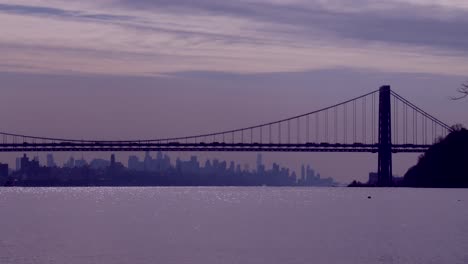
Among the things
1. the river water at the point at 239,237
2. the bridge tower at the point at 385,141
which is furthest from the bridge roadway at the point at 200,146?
the river water at the point at 239,237

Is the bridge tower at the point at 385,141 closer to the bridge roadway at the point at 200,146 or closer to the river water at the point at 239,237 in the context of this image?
the bridge roadway at the point at 200,146

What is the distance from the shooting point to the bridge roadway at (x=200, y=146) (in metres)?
108

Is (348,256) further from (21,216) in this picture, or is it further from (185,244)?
(21,216)

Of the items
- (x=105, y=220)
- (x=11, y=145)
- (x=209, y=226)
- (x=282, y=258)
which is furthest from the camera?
(x=11, y=145)

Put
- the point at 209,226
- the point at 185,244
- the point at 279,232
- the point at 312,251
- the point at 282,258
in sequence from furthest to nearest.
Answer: the point at 209,226 < the point at 279,232 < the point at 185,244 < the point at 312,251 < the point at 282,258

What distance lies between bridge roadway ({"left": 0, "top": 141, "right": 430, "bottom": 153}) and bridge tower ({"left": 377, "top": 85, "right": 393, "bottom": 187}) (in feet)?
2.20

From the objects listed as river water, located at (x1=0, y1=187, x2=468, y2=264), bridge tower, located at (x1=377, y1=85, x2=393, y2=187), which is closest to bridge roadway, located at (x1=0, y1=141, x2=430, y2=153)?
bridge tower, located at (x1=377, y1=85, x2=393, y2=187)

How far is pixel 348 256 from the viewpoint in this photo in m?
37.7

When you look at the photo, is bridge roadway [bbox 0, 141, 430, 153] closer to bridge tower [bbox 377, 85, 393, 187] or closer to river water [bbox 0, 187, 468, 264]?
bridge tower [bbox 377, 85, 393, 187]

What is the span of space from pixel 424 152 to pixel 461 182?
403cm

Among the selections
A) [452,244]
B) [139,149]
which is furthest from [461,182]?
[452,244]

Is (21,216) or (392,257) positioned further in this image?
(21,216)

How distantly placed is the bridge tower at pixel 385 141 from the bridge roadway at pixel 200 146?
67 cm

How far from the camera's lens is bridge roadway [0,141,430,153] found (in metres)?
108
